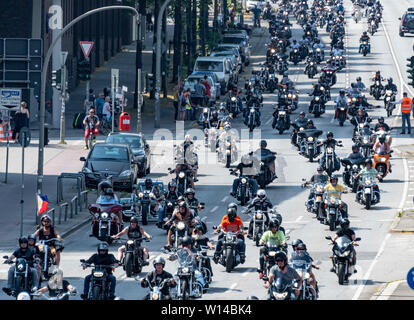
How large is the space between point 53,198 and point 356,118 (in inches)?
686

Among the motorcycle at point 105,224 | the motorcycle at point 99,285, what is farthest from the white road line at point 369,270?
the motorcycle at point 105,224

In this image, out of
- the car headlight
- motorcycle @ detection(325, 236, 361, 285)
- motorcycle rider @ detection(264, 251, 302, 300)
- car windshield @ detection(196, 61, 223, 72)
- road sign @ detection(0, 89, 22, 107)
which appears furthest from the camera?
car windshield @ detection(196, 61, 223, 72)

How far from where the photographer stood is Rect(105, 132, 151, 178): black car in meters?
42.9

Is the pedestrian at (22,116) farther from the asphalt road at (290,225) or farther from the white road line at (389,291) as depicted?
the white road line at (389,291)

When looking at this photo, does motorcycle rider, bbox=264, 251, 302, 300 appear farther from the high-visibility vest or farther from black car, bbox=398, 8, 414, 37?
black car, bbox=398, 8, 414, 37

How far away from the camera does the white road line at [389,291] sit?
24.2 metres

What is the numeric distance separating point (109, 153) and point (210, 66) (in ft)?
90.1

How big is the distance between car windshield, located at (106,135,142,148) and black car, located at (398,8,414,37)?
5321 centimetres

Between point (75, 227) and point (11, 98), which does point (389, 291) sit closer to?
point (75, 227)

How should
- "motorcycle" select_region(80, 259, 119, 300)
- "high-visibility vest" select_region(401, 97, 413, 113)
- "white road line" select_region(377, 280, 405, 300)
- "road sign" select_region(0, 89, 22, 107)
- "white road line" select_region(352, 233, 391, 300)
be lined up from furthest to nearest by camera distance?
"high-visibility vest" select_region(401, 97, 413, 113)
"road sign" select_region(0, 89, 22, 107)
"white road line" select_region(352, 233, 391, 300)
"white road line" select_region(377, 280, 405, 300)
"motorcycle" select_region(80, 259, 119, 300)

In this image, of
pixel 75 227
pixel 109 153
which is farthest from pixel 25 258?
pixel 109 153

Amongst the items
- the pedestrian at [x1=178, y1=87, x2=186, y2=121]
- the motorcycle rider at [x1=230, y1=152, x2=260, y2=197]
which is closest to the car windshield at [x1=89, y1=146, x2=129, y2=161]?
the motorcycle rider at [x1=230, y1=152, x2=260, y2=197]

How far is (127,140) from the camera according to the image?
43.7m

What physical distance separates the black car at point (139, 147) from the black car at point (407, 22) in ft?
174
